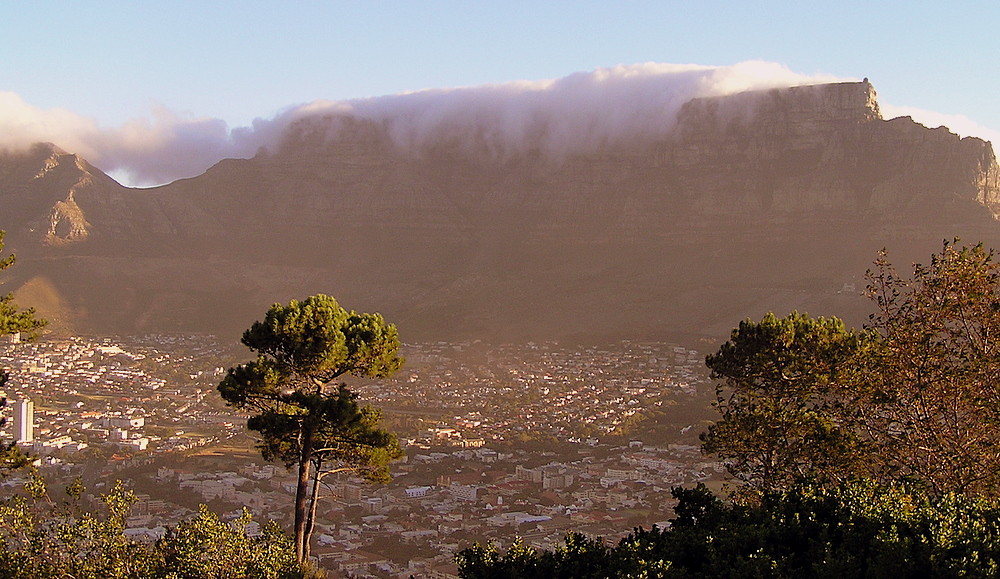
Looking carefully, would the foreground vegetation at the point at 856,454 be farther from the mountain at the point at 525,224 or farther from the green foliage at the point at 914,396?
the mountain at the point at 525,224

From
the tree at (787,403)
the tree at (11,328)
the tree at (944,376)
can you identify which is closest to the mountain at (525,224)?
the tree at (787,403)

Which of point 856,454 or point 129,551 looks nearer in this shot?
point 129,551

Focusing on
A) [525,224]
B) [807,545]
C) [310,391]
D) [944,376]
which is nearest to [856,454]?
[944,376]

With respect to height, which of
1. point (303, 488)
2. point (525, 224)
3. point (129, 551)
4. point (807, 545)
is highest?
point (525, 224)

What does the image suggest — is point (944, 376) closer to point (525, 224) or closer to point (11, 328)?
point (11, 328)

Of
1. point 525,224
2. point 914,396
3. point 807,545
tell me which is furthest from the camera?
point 525,224

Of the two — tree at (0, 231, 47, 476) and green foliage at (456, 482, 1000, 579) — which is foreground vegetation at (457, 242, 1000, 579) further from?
tree at (0, 231, 47, 476)

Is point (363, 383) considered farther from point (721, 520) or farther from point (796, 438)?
point (721, 520)
